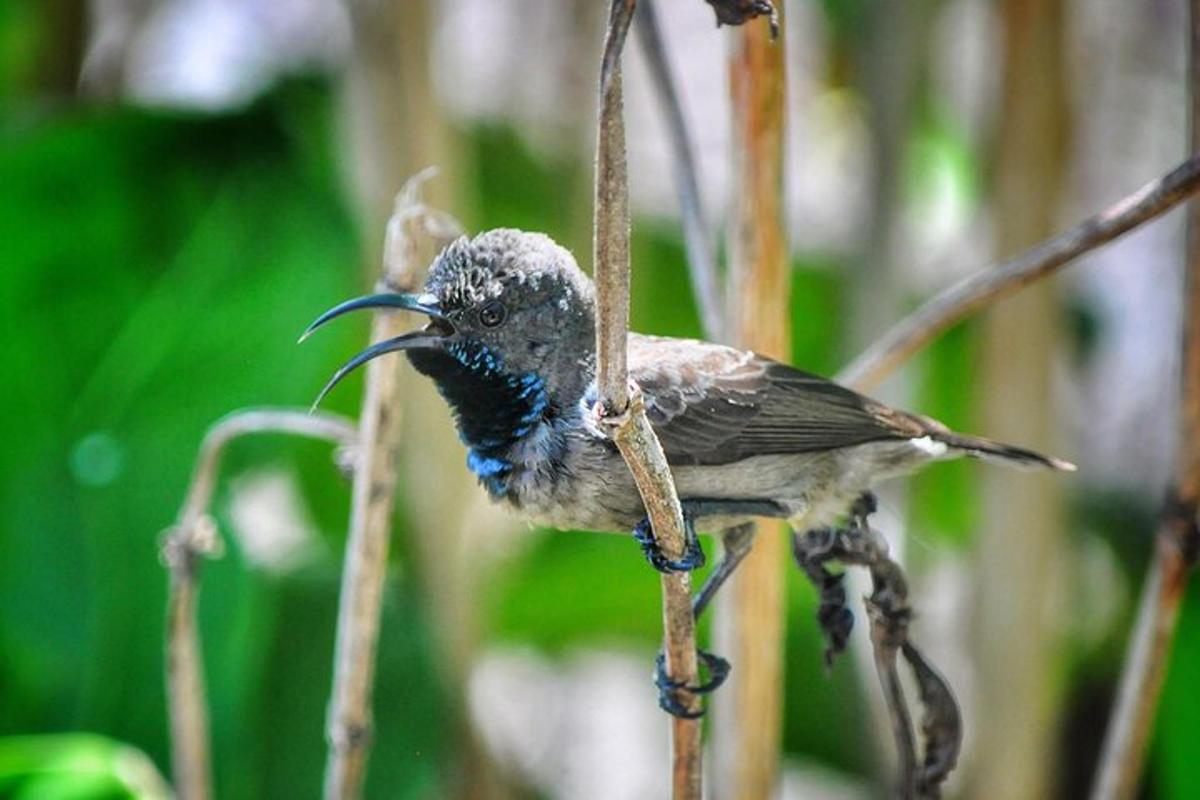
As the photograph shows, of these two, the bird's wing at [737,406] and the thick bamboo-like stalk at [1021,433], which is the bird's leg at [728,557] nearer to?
the bird's wing at [737,406]

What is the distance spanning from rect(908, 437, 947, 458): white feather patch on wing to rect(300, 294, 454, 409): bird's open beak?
2.02 ft

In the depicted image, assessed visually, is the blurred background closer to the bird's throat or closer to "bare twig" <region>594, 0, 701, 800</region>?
the bird's throat

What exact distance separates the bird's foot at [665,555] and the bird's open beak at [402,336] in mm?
283

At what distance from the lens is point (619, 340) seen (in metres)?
1.32

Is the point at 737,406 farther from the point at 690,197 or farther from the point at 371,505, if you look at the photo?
the point at 371,505

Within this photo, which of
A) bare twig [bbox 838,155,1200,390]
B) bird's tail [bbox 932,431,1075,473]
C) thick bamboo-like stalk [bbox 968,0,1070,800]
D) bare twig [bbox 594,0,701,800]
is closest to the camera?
bare twig [bbox 594,0,701,800]

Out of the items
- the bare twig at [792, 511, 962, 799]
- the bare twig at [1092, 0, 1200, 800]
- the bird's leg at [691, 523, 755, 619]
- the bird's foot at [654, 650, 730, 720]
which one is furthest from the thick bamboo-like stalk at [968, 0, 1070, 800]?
the bird's foot at [654, 650, 730, 720]

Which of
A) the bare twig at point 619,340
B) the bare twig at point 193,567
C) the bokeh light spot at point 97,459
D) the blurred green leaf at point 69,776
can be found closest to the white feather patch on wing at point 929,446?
the bare twig at point 619,340

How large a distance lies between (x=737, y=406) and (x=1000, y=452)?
33cm

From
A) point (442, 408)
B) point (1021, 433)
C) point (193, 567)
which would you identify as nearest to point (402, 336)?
point (193, 567)

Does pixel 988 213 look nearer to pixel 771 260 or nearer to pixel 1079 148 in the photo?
pixel 1079 148

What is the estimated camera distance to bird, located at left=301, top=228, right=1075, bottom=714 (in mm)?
1729

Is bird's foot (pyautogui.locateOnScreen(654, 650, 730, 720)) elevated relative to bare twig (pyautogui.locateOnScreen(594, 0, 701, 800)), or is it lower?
lower

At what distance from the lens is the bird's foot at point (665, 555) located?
152 cm
